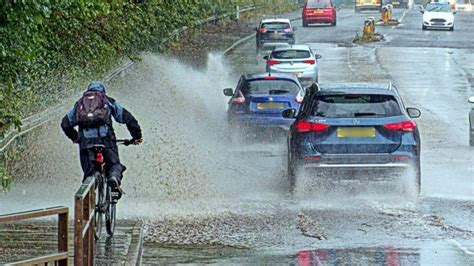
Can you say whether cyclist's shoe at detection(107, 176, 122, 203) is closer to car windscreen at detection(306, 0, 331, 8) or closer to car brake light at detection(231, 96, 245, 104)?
car brake light at detection(231, 96, 245, 104)

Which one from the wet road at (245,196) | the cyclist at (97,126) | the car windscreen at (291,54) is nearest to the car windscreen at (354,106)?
the wet road at (245,196)

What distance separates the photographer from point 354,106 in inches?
658

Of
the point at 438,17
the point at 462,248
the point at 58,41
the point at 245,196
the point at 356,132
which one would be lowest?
the point at 245,196

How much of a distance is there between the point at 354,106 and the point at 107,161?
16.9 feet

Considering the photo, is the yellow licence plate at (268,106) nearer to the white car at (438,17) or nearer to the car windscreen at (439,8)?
the white car at (438,17)

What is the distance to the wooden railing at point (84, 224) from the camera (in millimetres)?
8391

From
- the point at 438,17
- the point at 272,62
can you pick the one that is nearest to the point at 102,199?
the point at 272,62

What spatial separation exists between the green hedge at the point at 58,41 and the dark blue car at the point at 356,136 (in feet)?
10.3

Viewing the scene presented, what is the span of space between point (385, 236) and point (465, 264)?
1860 millimetres

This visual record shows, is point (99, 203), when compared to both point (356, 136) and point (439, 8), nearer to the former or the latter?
point (356, 136)

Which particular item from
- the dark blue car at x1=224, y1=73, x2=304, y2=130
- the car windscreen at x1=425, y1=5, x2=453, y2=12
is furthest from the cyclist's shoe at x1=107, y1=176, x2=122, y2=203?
the car windscreen at x1=425, y1=5, x2=453, y2=12

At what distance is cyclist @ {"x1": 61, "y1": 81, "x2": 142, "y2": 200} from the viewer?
1226cm

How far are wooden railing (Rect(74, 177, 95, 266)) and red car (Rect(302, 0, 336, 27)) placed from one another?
54242 millimetres

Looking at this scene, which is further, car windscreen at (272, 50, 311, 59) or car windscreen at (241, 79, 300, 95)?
car windscreen at (272, 50, 311, 59)
